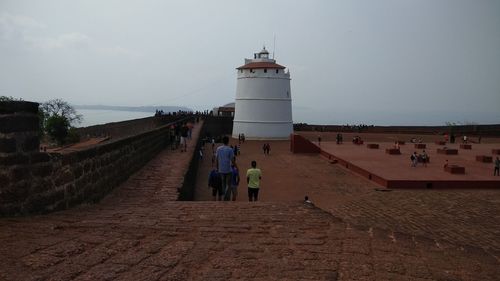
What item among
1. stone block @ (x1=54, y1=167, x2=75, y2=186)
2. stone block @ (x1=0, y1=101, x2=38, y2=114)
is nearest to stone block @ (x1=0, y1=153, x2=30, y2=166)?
stone block @ (x1=0, y1=101, x2=38, y2=114)

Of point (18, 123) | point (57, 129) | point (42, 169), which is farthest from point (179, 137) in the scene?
point (57, 129)

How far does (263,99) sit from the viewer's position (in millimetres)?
36469

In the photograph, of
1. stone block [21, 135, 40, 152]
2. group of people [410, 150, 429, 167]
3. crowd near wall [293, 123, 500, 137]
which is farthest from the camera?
crowd near wall [293, 123, 500, 137]

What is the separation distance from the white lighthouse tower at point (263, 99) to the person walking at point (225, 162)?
28.5 m

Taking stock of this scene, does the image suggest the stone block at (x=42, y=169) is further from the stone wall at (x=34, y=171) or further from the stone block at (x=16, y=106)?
the stone block at (x=16, y=106)

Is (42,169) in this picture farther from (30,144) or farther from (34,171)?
(30,144)

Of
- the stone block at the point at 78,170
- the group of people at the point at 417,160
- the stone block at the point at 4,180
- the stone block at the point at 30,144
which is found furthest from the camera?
the group of people at the point at 417,160

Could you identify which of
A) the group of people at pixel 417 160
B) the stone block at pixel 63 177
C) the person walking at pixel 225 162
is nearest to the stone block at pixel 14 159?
the stone block at pixel 63 177

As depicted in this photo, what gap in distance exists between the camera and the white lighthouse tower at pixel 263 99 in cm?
3603

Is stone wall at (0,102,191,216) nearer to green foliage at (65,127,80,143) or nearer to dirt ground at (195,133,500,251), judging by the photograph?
dirt ground at (195,133,500,251)

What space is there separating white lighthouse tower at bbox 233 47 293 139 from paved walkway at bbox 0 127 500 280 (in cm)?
3149

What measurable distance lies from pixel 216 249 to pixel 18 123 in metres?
2.09

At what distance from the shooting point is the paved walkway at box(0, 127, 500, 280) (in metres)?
2.85

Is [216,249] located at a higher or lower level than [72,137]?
higher
